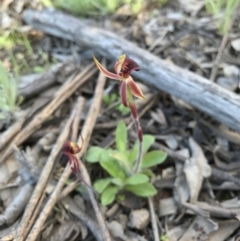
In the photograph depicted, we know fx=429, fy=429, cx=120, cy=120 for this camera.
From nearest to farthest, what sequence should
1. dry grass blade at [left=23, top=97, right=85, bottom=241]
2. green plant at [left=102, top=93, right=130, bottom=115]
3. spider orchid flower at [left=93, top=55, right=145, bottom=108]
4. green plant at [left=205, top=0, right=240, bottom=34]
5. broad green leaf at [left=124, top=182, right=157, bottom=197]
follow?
spider orchid flower at [left=93, top=55, right=145, bottom=108] → dry grass blade at [left=23, top=97, right=85, bottom=241] → broad green leaf at [left=124, top=182, right=157, bottom=197] → green plant at [left=102, top=93, right=130, bottom=115] → green plant at [left=205, top=0, right=240, bottom=34]

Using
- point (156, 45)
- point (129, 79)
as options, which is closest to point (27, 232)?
point (129, 79)

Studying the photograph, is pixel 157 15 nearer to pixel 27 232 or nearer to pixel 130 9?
pixel 130 9

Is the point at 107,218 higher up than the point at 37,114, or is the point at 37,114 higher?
the point at 37,114

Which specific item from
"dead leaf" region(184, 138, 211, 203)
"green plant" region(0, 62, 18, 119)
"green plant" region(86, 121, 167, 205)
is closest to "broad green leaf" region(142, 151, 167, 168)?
"green plant" region(86, 121, 167, 205)

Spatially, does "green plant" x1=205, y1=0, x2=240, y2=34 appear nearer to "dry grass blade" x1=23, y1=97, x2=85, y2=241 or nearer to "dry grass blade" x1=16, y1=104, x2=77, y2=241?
"dry grass blade" x1=16, y1=104, x2=77, y2=241

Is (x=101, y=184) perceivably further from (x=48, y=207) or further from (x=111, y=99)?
(x=111, y=99)
